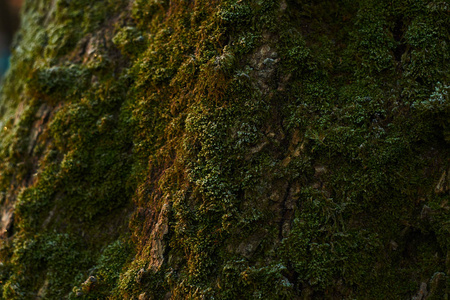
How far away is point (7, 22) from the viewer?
10086 millimetres

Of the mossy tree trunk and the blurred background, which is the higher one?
the blurred background

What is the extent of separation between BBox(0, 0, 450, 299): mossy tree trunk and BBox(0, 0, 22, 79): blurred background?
8609 mm

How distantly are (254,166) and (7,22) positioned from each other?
34.7ft

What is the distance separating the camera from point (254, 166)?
2691 mm

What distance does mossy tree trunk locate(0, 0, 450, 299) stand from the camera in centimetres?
258

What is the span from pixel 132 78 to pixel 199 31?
0.84 metres

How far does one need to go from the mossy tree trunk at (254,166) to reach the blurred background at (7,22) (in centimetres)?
861

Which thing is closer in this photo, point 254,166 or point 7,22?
point 254,166

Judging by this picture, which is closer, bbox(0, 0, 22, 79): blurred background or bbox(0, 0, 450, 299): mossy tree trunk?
bbox(0, 0, 450, 299): mossy tree trunk

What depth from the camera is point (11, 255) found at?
327 centimetres

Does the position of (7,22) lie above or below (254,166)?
above

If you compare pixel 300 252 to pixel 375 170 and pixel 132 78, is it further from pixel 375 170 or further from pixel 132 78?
pixel 132 78

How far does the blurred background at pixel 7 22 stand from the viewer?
32.5ft

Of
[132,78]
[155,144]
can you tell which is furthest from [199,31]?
[155,144]
